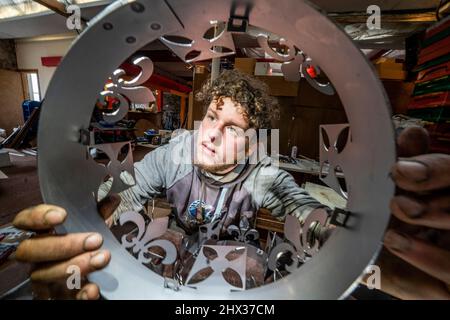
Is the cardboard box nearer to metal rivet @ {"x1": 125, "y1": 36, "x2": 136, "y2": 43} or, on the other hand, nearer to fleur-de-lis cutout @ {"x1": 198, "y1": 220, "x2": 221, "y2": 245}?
fleur-de-lis cutout @ {"x1": 198, "y1": 220, "x2": 221, "y2": 245}

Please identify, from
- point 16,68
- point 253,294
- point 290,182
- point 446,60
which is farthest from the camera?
point 16,68

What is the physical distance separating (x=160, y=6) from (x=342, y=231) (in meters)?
0.41

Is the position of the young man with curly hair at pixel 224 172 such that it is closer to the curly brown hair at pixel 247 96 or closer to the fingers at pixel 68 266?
the curly brown hair at pixel 247 96

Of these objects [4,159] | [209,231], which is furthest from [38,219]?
[4,159]

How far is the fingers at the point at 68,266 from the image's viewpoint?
10.0 inches

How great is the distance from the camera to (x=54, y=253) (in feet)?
0.84

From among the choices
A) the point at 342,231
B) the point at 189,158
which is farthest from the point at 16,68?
the point at 342,231

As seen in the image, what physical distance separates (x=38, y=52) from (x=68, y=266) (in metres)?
5.64

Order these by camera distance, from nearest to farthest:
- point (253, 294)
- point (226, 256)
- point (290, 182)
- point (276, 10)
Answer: point (276, 10), point (253, 294), point (226, 256), point (290, 182)

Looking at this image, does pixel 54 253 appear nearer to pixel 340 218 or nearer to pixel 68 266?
pixel 68 266

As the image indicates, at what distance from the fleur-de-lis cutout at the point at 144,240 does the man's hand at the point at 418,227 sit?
39 cm

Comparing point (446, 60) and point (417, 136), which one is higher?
point (446, 60)

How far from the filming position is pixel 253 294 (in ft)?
1.10
